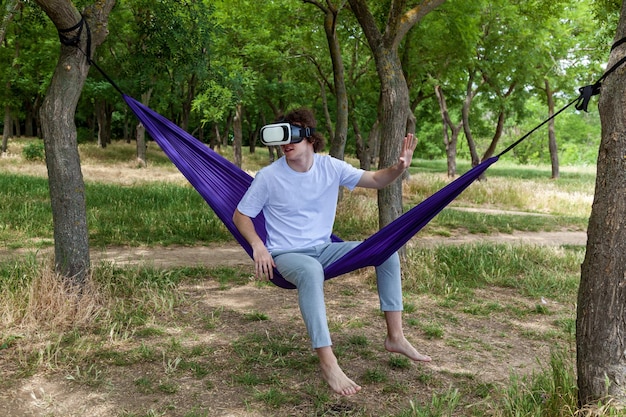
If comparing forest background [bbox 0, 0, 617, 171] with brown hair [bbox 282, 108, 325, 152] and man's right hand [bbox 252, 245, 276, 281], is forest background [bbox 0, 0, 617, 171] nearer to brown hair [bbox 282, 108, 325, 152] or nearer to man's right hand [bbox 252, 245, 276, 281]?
brown hair [bbox 282, 108, 325, 152]

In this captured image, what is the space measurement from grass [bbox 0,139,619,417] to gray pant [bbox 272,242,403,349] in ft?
1.06

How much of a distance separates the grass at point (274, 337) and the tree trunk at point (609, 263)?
0.40ft

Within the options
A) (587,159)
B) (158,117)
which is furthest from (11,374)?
(587,159)

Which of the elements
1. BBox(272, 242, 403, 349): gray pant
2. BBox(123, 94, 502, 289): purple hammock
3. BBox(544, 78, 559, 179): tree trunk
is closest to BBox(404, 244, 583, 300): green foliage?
BBox(272, 242, 403, 349): gray pant

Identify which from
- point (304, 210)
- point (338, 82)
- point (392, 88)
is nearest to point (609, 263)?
point (304, 210)

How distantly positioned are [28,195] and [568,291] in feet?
25.9

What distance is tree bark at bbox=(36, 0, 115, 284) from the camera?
368 centimetres

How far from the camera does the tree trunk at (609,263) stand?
214 centimetres

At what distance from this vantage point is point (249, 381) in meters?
2.82

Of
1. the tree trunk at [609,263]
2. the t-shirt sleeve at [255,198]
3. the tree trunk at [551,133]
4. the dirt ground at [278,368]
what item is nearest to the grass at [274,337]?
the dirt ground at [278,368]

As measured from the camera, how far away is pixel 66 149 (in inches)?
147

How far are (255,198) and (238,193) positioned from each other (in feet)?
2.41

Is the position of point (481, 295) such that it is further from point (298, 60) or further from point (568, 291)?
point (298, 60)

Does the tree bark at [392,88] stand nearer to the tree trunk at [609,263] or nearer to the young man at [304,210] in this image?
the young man at [304,210]
